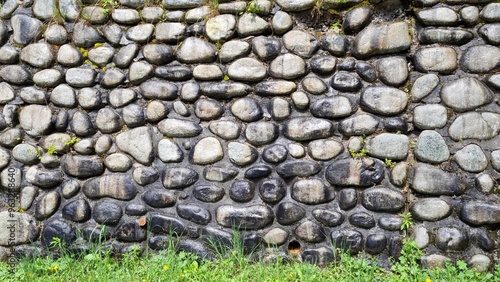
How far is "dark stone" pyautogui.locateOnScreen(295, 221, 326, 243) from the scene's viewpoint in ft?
9.82

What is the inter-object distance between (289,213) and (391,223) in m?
0.63

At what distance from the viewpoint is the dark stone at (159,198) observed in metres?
3.13

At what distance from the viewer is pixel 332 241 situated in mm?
2996

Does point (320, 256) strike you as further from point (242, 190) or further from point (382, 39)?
point (382, 39)

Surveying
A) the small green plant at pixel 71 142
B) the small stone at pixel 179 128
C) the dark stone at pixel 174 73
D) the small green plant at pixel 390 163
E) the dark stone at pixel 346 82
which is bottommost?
the small green plant at pixel 390 163

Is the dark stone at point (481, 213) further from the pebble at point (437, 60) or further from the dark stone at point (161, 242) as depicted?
the dark stone at point (161, 242)

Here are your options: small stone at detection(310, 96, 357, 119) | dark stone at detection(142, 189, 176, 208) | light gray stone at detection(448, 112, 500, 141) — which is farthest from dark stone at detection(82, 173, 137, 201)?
light gray stone at detection(448, 112, 500, 141)

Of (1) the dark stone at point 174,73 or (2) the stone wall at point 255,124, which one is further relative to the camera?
(1) the dark stone at point 174,73

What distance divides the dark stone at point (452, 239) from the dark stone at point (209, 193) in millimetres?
1380

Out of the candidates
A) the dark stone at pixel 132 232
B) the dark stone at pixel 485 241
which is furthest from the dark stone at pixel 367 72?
the dark stone at pixel 132 232

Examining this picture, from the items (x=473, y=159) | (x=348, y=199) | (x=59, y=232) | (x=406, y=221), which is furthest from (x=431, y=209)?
(x=59, y=232)

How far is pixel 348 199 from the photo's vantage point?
2955mm

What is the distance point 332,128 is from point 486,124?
0.91 meters

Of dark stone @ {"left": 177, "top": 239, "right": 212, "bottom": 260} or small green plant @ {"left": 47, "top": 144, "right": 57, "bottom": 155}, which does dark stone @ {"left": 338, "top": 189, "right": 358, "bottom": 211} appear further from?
small green plant @ {"left": 47, "top": 144, "right": 57, "bottom": 155}
